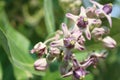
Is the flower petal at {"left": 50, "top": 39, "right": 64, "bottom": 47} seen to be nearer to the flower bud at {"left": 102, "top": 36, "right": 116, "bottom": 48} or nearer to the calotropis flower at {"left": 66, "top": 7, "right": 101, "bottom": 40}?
the calotropis flower at {"left": 66, "top": 7, "right": 101, "bottom": 40}

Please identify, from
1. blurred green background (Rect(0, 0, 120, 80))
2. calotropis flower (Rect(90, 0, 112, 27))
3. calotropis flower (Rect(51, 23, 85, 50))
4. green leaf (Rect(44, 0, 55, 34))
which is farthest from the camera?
green leaf (Rect(44, 0, 55, 34))

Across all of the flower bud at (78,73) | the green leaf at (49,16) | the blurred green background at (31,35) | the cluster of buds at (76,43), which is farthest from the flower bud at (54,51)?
the green leaf at (49,16)

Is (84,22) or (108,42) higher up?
(84,22)

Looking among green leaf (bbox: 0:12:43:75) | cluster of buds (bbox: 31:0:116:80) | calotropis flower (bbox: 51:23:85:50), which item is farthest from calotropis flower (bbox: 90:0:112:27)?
green leaf (bbox: 0:12:43:75)

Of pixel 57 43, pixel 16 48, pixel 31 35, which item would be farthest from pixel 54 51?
pixel 31 35

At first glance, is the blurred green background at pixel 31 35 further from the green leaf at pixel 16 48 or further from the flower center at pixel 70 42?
the flower center at pixel 70 42

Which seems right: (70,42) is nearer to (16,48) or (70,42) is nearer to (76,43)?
(76,43)

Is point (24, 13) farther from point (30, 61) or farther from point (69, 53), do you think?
point (69, 53)
